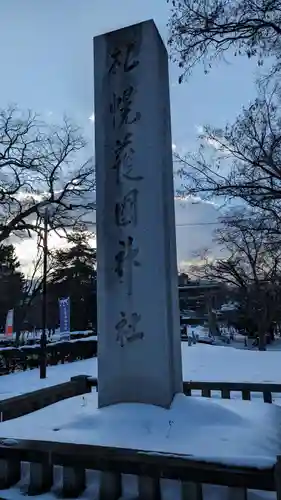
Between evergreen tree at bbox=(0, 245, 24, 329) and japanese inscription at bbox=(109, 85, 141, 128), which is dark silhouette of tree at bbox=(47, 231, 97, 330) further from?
japanese inscription at bbox=(109, 85, 141, 128)

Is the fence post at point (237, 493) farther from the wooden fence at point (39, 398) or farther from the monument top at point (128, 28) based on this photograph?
the monument top at point (128, 28)

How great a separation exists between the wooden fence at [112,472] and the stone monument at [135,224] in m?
1.30

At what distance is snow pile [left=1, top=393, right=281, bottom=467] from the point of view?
9.65 ft

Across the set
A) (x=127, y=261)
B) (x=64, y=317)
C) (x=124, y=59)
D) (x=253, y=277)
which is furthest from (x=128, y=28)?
(x=253, y=277)

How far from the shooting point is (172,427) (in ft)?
11.3

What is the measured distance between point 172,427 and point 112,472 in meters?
0.90

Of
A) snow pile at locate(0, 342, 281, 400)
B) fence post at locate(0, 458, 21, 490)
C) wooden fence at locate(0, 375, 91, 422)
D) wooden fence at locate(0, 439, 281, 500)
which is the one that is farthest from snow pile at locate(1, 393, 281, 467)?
snow pile at locate(0, 342, 281, 400)

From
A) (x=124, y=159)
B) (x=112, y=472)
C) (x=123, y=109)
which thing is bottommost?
(x=112, y=472)

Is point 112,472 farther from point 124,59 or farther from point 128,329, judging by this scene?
point 124,59

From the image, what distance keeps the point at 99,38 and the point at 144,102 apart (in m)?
1.05

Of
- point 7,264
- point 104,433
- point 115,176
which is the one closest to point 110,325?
point 104,433

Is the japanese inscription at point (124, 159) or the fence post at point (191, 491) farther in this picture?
the japanese inscription at point (124, 159)

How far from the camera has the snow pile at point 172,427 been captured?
2.94 meters

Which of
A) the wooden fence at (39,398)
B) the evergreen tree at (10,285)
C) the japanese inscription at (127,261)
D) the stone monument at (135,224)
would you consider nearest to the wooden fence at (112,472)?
the stone monument at (135,224)
